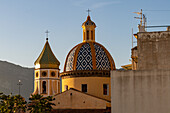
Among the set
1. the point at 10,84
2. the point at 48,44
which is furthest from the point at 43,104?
the point at 10,84

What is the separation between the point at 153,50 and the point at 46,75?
3277cm

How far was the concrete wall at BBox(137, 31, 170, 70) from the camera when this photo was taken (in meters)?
28.5

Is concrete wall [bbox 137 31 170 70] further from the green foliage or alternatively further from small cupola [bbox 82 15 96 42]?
small cupola [bbox 82 15 96 42]

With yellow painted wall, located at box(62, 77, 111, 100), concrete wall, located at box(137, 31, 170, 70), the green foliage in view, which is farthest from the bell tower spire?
concrete wall, located at box(137, 31, 170, 70)

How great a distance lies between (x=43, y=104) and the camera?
42.2 m

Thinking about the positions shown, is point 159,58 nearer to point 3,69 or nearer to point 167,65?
point 167,65

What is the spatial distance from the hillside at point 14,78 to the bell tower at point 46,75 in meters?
105

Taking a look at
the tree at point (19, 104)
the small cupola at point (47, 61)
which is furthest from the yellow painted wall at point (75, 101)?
the small cupola at point (47, 61)

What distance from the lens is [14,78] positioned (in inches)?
6983

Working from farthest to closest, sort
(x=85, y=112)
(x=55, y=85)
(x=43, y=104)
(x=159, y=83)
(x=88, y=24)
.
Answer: (x=55, y=85), (x=88, y=24), (x=85, y=112), (x=43, y=104), (x=159, y=83)

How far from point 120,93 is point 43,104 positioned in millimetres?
16396

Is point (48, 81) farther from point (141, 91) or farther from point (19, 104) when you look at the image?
point (141, 91)

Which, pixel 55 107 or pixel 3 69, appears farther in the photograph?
pixel 3 69

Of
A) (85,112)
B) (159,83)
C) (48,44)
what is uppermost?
(48,44)
